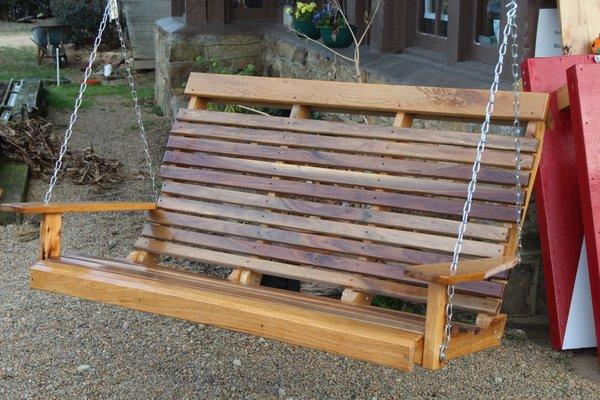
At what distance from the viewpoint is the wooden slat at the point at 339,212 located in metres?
3.05

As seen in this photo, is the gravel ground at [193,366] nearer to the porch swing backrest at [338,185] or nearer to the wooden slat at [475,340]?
the porch swing backrest at [338,185]

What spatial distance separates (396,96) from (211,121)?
78 cm

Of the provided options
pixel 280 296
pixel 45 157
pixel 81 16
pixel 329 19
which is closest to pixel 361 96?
pixel 280 296

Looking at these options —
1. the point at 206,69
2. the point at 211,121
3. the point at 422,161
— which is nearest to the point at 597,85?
the point at 422,161

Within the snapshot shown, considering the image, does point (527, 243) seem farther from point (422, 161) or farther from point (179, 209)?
point (179, 209)

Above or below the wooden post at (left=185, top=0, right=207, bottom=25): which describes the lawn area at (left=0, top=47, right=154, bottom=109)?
below

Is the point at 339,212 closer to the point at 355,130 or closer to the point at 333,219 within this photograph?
the point at 333,219

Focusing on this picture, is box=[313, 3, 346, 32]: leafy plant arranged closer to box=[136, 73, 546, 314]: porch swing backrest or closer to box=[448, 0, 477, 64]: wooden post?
box=[448, 0, 477, 64]: wooden post

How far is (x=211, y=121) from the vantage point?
12.3 ft

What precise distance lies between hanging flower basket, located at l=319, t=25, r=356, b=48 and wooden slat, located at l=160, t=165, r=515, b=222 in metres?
3.24

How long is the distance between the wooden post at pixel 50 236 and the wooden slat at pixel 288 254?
0.49m

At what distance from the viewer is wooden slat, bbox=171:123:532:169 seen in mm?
3098

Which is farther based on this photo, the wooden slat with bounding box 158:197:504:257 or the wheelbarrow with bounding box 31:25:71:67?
the wheelbarrow with bounding box 31:25:71:67

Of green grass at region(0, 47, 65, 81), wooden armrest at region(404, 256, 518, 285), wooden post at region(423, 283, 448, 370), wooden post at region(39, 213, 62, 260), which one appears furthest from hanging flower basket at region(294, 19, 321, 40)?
green grass at region(0, 47, 65, 81)
